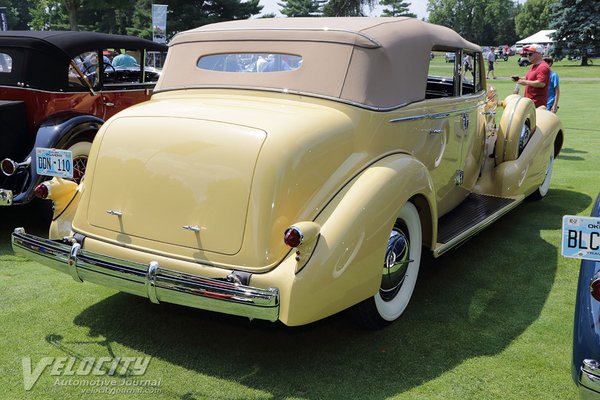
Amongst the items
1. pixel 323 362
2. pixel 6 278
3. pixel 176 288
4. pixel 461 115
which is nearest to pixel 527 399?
pixel 323 362

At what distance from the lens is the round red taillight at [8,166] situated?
4875 millimetres

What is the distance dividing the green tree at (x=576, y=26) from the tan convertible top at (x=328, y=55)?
3850 cm

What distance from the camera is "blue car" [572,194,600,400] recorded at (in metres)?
2.24

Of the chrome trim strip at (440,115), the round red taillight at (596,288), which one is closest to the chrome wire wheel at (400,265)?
the chrome trim strip at (440,115)

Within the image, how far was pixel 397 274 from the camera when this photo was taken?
354cm

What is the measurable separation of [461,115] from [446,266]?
124 centimetres

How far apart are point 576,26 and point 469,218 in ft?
128

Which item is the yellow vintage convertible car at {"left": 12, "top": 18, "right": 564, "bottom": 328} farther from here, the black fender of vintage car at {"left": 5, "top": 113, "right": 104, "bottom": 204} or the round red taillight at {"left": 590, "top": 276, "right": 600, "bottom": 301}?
the black fender of vintage car at {"left": 5, "top": 113, "right": 104, "bottom": 204}

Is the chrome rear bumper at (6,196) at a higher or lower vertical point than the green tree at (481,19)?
lower

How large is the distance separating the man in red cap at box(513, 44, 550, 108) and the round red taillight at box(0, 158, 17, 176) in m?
6.62

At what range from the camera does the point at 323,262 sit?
9.28 ft

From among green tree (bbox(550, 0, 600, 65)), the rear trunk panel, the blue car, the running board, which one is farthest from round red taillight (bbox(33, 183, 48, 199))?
green tree (bbox(550, 0, 600, 65))

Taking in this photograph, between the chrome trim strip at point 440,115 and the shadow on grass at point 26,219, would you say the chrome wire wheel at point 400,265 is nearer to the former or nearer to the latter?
the chrome trim strip at point 440,115

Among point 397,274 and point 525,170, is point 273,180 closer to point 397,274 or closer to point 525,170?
point 397,274
